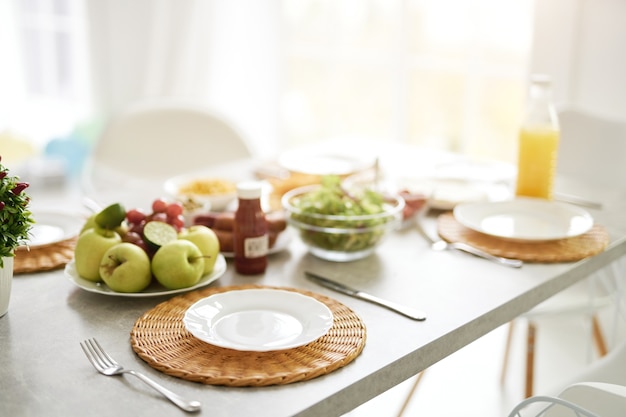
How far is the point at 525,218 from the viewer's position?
6.02ft

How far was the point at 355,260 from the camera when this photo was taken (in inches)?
64.0

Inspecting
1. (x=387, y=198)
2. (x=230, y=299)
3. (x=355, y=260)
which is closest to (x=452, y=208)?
(x=387, y=198)

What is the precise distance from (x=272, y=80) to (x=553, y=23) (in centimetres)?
160

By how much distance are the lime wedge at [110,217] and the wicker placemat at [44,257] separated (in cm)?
15

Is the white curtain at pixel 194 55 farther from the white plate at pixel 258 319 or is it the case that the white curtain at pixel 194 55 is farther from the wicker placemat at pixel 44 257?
the white plate at pixel 258 319

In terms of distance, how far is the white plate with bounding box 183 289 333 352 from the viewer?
1.20m

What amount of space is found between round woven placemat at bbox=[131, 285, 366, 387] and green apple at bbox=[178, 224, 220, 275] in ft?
0.54

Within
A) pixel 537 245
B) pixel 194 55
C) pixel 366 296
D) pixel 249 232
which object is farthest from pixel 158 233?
pixel 194 55

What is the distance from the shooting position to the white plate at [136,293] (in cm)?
138

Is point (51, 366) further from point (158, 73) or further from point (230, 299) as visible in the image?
point (158, 73)

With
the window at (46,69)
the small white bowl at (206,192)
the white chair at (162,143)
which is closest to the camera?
the small white bowl at (206,192)

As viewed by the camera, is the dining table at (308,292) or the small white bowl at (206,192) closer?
the dining table at (308,292)

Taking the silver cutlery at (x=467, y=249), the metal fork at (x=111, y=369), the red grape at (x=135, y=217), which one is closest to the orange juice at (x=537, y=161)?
the silver cutlery at (x=467, y=249)

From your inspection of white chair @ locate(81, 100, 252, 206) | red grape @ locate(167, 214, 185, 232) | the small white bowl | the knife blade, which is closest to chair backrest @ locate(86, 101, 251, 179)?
white chair @ locate(81, 100, 252, 206)
